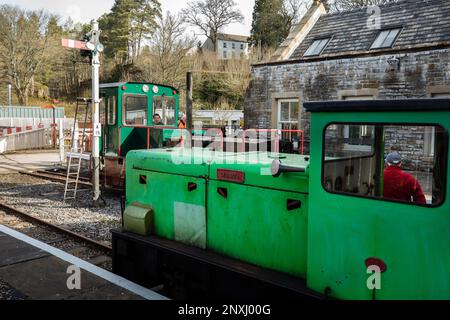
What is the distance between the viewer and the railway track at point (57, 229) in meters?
6.29

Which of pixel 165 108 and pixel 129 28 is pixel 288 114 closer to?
pixel 165 108

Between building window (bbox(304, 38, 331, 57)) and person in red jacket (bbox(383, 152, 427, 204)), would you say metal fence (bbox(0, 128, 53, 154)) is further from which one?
person in red jacket (bbox(383, 152, 427, 204))

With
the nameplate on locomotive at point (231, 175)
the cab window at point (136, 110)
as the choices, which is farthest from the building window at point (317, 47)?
the nameplate on locomotive at point (231, 175)

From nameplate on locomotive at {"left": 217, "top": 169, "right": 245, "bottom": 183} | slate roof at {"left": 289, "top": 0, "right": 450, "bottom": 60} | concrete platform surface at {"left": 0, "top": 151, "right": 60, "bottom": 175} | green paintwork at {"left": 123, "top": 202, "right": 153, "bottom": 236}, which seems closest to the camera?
nameplate on locomotive at {"left": 217, "top": 169, "right": 245, "bottom": 183}

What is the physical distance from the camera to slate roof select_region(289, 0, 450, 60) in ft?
44.2

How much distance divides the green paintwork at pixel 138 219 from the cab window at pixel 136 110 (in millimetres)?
6180

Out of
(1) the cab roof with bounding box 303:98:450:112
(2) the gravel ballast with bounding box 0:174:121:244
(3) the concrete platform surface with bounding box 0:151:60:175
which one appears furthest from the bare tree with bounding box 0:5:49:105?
(1) the cab roof with bounding box 303:98:450:112

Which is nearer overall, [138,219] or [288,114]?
[138,219]

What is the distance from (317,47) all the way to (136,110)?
29.2 ft

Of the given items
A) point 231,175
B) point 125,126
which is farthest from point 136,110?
point 231,175

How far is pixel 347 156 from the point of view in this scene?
3.06 m

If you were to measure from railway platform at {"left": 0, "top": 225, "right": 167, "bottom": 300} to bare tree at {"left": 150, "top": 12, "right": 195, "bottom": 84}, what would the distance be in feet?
92.9

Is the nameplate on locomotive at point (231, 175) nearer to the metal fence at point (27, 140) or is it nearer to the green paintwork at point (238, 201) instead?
the green paintwork at point (238, 201)

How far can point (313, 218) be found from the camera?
3066mm
